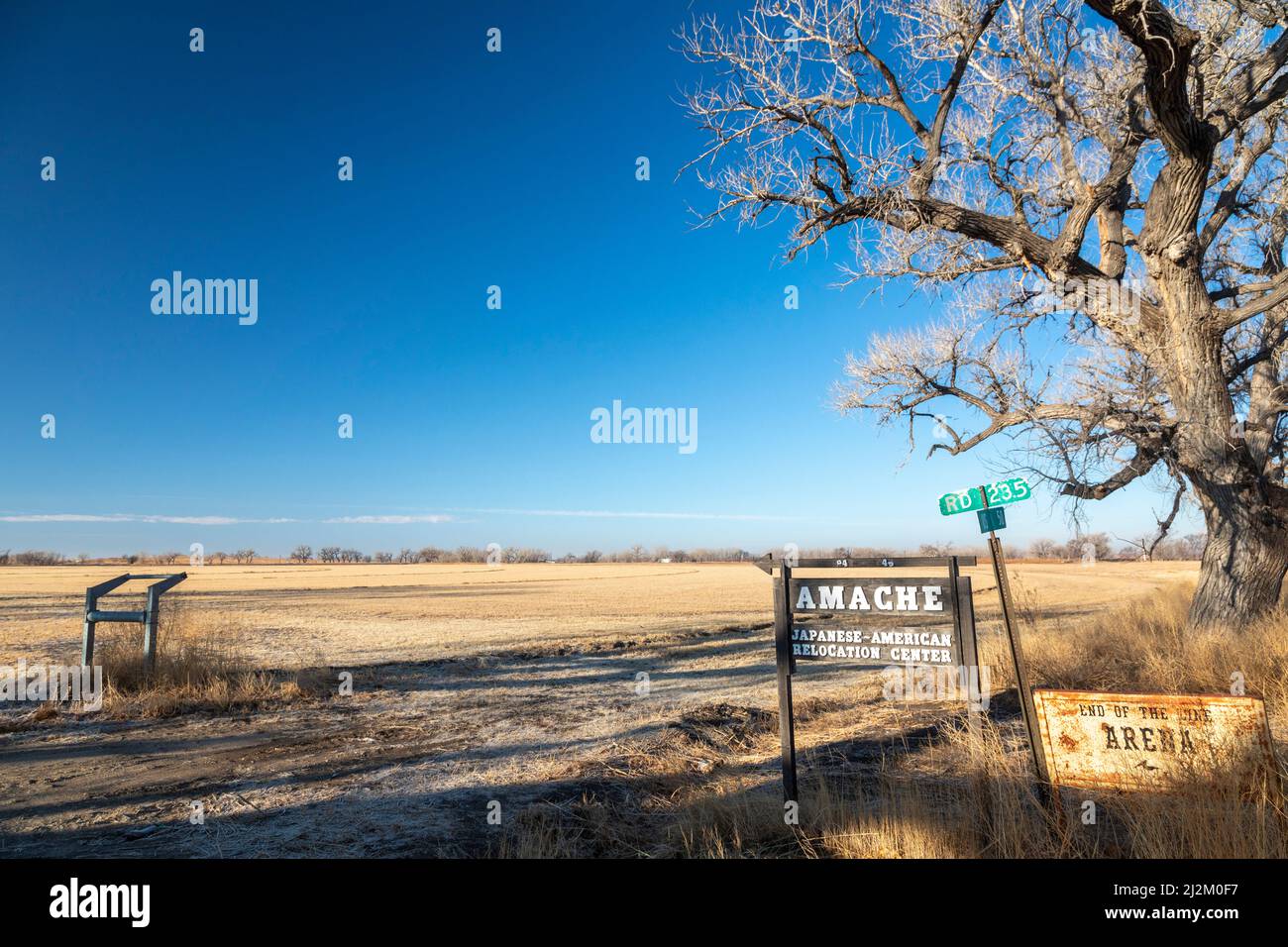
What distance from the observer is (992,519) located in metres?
5.51

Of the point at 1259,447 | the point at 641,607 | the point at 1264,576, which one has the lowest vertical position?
the point at 641,607

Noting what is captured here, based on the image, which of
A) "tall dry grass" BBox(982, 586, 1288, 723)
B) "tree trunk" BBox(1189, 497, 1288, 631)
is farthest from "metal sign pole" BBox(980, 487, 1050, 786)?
"tree trunk" BBox(1189, 497, 1288, 631)

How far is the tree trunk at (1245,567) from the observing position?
10688 mm

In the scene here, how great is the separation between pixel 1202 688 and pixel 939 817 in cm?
580

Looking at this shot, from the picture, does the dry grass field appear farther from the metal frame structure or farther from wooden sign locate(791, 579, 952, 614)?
wooden sign locate(791, 579, 952, 614)

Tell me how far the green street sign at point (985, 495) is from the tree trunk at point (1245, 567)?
781 centimetres

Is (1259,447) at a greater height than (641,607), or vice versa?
(1259,447)

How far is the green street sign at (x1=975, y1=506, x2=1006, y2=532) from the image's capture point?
5.46 metres

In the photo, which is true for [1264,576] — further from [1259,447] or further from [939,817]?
[939,817]

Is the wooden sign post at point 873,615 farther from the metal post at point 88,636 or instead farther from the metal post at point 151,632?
the metal post at point 88,636

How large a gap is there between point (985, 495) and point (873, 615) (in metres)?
1.34

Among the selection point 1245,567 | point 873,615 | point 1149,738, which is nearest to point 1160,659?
point 1245,567
